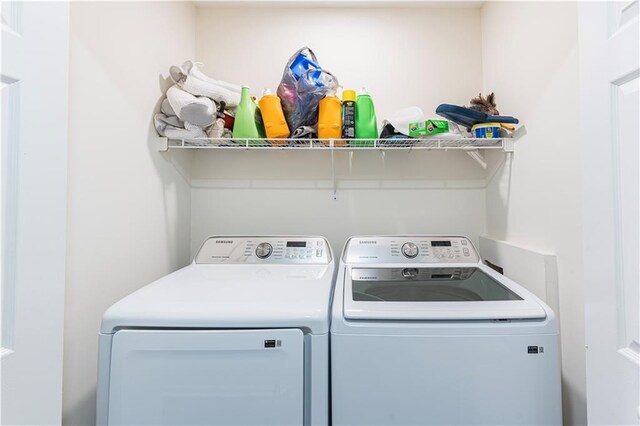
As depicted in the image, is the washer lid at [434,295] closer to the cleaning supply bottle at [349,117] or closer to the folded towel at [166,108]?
the cleaning supply bottle at [349,117]

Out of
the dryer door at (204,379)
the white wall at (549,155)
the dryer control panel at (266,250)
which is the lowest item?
the dryer door at (204,379)

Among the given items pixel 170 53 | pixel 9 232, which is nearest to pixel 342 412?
pixel 9 232

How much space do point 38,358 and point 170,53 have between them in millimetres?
1608

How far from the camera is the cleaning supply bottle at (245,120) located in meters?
1.61

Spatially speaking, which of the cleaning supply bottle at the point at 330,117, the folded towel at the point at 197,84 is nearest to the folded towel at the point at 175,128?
the folded towel at the point at 197,84

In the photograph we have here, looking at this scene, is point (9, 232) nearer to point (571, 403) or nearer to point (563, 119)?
point (563, 119)

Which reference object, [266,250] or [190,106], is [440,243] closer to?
[266,250]

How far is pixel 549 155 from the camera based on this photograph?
134 cm

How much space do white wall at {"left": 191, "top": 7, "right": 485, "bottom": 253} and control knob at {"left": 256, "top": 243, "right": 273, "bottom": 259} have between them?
339mm

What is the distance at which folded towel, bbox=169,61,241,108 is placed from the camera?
1.57 metres

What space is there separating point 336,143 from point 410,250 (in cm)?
72

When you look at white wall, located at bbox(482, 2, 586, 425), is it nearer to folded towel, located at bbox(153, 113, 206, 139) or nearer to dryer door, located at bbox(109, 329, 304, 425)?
dryer door, located at bbox(109, 329, 304, 425)

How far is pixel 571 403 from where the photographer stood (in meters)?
1.27

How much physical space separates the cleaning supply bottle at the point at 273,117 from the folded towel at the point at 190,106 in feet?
0.89
